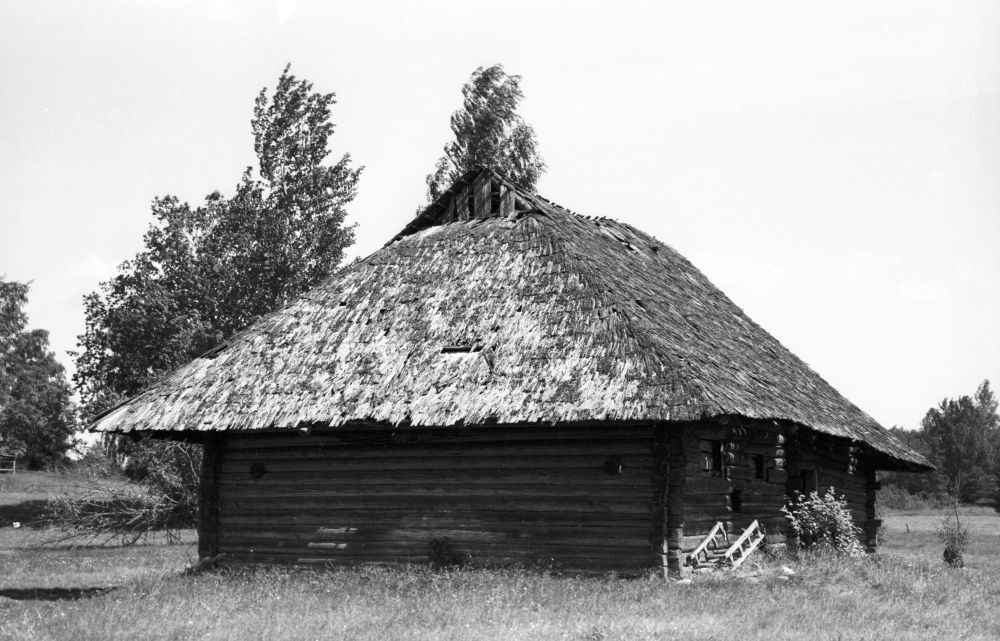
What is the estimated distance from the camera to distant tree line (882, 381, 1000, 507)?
70.1 meters

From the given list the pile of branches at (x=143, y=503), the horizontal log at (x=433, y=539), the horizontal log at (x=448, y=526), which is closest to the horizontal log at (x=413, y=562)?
the horizontal log at (x=433, y=539)

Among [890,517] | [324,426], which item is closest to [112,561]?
[324,426]

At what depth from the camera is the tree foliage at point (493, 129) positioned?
33.0 m

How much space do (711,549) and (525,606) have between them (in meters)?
4.37

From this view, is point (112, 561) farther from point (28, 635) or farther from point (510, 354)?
point (28, 635)

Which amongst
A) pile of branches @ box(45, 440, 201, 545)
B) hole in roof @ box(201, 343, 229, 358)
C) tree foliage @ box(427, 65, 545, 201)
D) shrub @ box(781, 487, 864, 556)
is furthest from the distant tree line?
hole in roof @ box(201, 343, 229, 358)

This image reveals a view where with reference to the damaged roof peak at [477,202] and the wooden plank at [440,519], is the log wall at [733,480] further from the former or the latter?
the damaged roof peak at [477,202]

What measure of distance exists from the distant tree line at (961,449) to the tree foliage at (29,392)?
47.1m

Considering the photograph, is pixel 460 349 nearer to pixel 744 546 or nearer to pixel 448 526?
pixel 448 526

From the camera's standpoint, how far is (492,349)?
1583cm

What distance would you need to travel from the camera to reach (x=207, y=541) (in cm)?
1745

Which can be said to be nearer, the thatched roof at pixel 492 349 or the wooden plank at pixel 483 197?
the thatched roof at pixel 492 349

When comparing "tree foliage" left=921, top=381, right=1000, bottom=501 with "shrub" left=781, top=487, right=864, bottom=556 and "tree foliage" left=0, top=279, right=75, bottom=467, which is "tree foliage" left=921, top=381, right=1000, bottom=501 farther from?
"shrub" left=781, top=487, right=864, bottom=556

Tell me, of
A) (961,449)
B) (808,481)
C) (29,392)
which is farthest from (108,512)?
(961,449)
